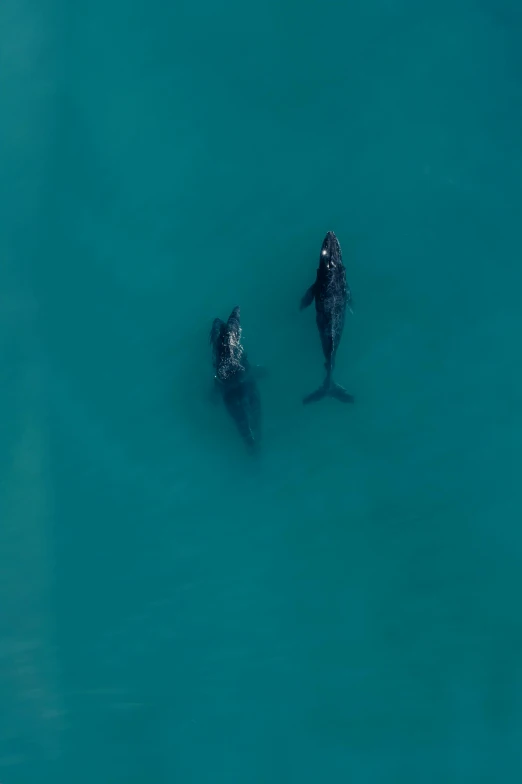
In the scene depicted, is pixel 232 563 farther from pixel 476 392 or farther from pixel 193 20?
pixel 193 20

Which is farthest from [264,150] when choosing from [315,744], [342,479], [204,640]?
[315,744]

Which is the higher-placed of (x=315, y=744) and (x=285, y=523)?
(x=285, y=523)

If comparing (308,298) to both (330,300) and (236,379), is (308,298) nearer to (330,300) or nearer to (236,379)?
(330,300)

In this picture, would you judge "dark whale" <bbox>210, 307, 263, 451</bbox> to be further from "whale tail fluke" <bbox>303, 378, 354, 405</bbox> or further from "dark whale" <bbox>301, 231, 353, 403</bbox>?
"dark whale" <bbox>301, 231, 353, 403</bbox>

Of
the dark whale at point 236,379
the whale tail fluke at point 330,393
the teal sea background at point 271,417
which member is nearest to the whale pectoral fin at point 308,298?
the teal sea background at point 271,417

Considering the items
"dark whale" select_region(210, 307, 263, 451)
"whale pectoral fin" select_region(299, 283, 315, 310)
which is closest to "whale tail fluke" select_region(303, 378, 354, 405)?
"dark whale" select_region(210, 307, 263, 451)

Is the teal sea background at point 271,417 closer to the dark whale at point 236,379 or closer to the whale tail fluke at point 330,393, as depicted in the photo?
the whale tail fluke at point 330,393
